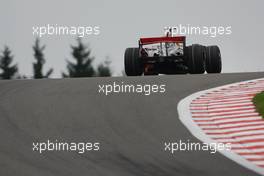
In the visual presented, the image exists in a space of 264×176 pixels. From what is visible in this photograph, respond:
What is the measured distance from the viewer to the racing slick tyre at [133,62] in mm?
22109

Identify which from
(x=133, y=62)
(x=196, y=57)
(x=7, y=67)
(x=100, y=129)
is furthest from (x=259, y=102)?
(x=7, y=67)

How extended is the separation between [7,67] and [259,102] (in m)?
61.0

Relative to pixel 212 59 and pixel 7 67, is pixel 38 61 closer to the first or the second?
pixel 7 67

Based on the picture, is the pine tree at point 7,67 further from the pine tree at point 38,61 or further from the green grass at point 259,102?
the green grass at point 259,102

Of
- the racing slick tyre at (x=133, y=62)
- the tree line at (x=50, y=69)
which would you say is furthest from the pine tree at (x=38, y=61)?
the racing slick tyre at (x=133, y=62)

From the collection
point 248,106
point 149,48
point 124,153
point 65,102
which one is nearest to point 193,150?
point 124,153

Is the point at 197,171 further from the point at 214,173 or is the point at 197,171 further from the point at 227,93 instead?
the point at 227,93

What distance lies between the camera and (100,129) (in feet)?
39.1

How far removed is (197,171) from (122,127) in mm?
2785

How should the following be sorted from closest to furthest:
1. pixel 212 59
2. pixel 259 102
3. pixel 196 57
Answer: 1. pixel 259 102
2. pixel 196 57
3. pixel 212 59

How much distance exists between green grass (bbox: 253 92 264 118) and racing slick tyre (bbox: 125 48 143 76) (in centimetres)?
804

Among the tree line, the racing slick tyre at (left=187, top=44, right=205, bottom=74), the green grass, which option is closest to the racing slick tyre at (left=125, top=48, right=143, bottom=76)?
the racing slick tyre at (left=187, top=44, right=205, bottom=74)

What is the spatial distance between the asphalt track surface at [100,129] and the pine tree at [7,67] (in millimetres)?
55237

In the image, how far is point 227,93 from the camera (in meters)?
15.5
